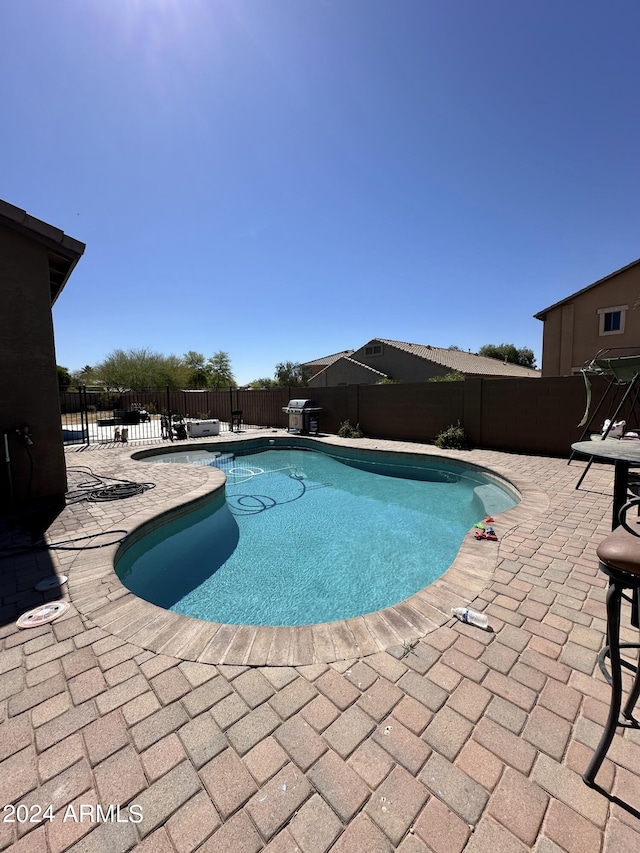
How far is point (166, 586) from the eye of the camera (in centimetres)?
371

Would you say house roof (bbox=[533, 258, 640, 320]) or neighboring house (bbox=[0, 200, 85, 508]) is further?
house roof (bbox=[533, 258, 640, 320])

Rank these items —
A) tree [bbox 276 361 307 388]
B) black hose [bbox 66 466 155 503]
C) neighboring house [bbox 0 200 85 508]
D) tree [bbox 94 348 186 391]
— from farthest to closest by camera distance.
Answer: tree [bbox 276 361 307 388] < tree [bbox 94 348 186 391] < black hose [bbox 66 466 155 503] < neighboring house [bbox 0 200 85 508]

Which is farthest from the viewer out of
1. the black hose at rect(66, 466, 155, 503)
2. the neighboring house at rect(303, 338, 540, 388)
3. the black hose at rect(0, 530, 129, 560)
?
the neighboring house at rect(303, 338, 540, 388)

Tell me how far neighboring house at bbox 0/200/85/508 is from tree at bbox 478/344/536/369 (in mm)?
46574

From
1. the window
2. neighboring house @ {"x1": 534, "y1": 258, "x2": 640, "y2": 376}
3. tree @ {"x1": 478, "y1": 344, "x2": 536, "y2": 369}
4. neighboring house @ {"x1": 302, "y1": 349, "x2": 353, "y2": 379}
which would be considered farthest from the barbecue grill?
tree @ {"x1": 478, "y1": 344, "x2": 536, "y2": 369}

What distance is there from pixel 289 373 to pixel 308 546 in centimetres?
3198

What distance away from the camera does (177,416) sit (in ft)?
43.4

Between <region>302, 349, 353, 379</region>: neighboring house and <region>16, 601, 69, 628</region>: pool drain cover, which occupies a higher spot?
<region>302, 349, 353, 379</region>: neighboring house

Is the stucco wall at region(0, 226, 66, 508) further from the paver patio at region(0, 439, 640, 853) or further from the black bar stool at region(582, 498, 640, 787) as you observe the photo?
the black bar stool at region(582, 498, 640, 787)

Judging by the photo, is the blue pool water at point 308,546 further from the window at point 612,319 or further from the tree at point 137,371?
the tree at point 137,371

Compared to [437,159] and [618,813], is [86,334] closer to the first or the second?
[437,159]

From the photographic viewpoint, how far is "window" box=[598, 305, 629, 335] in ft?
46.4

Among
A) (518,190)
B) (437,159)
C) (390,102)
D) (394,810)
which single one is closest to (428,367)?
(518,190)

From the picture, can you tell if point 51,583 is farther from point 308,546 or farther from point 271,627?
point 308,546
